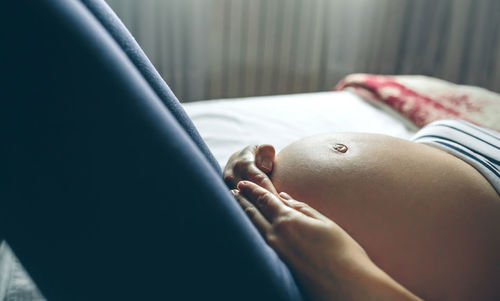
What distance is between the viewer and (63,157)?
32cm

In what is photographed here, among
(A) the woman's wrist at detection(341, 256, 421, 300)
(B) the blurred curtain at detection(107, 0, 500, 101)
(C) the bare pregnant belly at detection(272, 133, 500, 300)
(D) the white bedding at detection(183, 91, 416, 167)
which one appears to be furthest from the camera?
(B) the blurred curtain at detection(107, 0, 500, 101)

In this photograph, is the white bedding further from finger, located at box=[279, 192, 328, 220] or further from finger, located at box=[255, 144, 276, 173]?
finger, located at box=[279, 192, 328, 220]

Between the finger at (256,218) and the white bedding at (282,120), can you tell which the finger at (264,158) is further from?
the white bedding at (282,120)

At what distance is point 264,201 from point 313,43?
202 centimetres

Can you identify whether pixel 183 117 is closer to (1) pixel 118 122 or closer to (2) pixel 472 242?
(1) pixel 118 122

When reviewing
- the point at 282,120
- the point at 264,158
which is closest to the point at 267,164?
the point at 264,158

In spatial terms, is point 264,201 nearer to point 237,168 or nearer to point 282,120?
point 237,168

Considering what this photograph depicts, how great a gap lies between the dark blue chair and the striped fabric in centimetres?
51

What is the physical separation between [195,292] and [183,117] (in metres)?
0.26

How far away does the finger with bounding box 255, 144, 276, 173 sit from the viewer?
694mm

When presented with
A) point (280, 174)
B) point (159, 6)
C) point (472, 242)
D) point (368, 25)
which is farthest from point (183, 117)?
point (368, 25)

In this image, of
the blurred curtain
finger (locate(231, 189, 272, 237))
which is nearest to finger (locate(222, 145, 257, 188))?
finger (locate(231, 189, 272, 237))

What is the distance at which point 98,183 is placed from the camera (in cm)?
33

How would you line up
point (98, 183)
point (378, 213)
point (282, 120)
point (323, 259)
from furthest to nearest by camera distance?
point (282, 120), point (378, 213), point (323, 259), point (98, 183)
